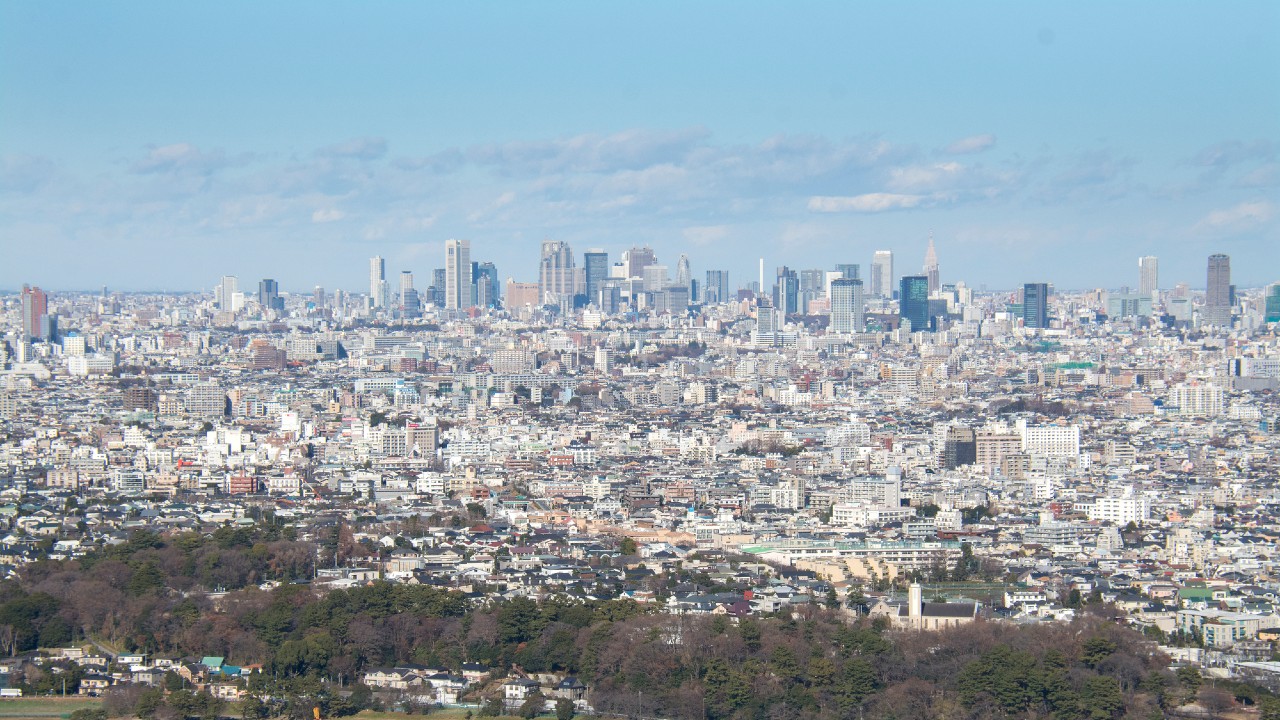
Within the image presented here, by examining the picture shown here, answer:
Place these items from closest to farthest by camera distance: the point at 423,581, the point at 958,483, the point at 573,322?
the point at 423,581, the point at 958,483, the point at 573,322

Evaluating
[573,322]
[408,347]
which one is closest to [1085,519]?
[408,347]

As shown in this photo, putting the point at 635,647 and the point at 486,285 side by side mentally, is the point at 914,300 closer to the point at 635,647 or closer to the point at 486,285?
the point at 486,285

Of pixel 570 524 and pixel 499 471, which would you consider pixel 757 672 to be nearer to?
pixel 570 524

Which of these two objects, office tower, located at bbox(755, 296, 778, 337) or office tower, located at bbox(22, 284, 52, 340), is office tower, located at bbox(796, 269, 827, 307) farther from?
office tower, located at bbox(22, 284, 52, 340)

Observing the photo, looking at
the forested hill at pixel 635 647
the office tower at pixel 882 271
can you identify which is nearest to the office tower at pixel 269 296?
the office tower at pixel 882 271

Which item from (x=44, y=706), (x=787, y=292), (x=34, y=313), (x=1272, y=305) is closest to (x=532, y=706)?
(x=44, y=706)

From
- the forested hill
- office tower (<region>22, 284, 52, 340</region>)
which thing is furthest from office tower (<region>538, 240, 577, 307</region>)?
the forested hill
